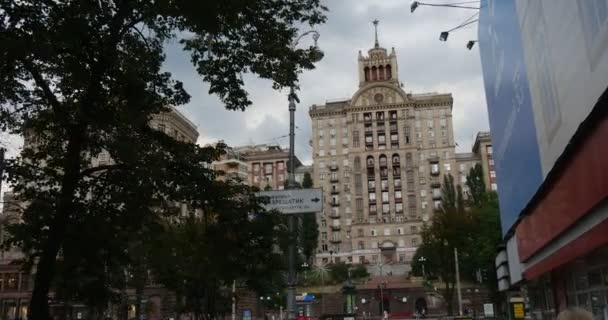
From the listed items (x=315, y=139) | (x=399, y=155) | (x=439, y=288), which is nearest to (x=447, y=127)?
(x=399, y=155)

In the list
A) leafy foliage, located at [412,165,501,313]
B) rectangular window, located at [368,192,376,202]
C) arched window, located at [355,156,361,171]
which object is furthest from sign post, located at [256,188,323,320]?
arched window, located at [355,156,361,171]

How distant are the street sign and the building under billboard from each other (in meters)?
5.39

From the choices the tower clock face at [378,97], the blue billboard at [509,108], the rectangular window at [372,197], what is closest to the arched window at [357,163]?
the rectangular window at [372,197]

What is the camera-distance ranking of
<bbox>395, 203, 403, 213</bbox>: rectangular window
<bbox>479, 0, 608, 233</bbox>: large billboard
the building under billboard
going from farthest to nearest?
<bbox>395, 203, 403, 213</bbox>: rectangular window < <bbox>479, 0, 608, 233</bbox>: large billboard < the building under billboard

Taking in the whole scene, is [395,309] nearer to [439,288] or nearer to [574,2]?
[439,288]

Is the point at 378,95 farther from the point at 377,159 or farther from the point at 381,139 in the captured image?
the point at 377,159

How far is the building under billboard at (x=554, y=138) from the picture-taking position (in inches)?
305

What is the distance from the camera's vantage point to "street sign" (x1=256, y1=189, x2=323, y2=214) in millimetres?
15094

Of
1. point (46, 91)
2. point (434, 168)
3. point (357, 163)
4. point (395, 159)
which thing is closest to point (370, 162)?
point (357, 163)

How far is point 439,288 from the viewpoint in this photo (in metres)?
81.3

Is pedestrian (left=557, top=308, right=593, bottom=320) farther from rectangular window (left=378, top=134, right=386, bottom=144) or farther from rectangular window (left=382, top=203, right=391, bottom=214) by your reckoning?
rectangular window (left=378, top=134, right=386, bottom=144)

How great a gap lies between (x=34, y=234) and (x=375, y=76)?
126734 millimetres

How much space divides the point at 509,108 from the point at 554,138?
17.7 feet

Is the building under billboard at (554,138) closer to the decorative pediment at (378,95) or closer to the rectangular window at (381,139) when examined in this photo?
the rectangular window at (381,139)
